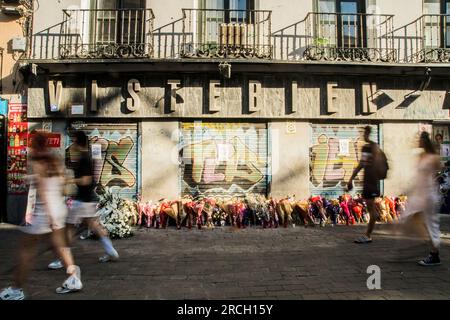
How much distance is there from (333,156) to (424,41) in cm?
430

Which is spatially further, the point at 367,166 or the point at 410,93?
the point at 410,93

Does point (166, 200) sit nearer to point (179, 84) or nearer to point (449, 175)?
point (179, 84)

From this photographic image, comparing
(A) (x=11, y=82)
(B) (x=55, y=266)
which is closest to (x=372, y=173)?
(B) (x=55, y=266)

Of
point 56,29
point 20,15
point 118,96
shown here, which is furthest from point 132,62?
point 20,15

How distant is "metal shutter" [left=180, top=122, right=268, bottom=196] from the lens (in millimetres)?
9656

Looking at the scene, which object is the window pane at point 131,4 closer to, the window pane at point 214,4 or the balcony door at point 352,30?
the window pane at point 214,4

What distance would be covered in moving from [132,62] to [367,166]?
6.21 m

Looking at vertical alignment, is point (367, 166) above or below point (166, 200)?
above

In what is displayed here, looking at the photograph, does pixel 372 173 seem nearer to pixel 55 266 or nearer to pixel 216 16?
pixel 55 266

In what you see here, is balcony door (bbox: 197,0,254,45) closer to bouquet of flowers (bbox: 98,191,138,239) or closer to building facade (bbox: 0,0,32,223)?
building facade (bbox: 0,0,32,223)

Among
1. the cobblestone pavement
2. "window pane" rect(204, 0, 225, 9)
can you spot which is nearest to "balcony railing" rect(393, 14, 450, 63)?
"window pane" rect(204, 0, 225, 9)

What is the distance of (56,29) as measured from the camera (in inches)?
386

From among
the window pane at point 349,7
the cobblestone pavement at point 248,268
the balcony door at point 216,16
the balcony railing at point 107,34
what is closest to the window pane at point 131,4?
the balcony railing at point 107,34

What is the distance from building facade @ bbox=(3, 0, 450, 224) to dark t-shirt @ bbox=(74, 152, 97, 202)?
405 cm
